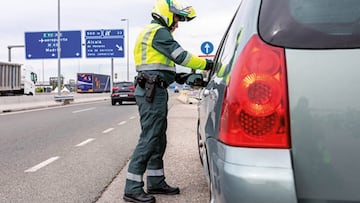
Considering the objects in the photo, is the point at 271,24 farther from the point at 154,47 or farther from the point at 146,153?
the point at 146,153

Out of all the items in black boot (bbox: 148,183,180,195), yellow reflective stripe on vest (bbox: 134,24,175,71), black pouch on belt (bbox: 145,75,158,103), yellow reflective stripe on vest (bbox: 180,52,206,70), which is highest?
yellow reflective stripe on vest (bbox: 134,24,175,71)

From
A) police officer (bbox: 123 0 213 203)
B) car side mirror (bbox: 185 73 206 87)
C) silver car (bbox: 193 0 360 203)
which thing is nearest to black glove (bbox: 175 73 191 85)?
police officer (bbox: 123 0 213 203)

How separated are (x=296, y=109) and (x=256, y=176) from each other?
32cm

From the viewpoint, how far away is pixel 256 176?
1.65 meters

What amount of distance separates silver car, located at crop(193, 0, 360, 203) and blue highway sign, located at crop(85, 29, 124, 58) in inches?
1518

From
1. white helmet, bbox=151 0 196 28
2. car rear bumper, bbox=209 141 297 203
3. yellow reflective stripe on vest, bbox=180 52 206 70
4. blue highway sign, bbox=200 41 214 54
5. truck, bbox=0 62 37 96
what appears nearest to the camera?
car rear bumper, bbox=209 141 297 203

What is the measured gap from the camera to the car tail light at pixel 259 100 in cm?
171

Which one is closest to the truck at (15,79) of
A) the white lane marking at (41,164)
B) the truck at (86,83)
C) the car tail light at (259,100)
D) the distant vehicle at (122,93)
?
the distant vehicle at (122,93)

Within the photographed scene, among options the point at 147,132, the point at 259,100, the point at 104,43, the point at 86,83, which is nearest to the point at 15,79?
the point at 104,43

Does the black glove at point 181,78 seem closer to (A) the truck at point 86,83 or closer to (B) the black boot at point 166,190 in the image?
(B) the black boot at point 166,190

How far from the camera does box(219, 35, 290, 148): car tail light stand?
5.59ft

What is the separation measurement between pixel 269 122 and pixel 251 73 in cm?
22

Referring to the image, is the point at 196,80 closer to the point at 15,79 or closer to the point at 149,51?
the point at 149,51

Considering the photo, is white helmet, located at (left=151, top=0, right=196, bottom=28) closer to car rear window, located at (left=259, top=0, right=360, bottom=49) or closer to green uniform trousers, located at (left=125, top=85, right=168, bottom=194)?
green uniform trousers, located at (left=125, top=85, right=168, bottom=194)
